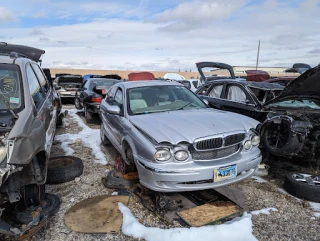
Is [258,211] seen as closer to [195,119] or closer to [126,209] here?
[195,119]

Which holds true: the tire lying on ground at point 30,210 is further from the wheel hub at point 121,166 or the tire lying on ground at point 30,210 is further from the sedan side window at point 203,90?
the sedan side window at point 203,90

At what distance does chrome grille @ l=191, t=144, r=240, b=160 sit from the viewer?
10.8 feet

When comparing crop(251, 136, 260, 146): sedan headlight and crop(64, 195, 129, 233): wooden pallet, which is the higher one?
crop(251, 136, 260, 146): sedan headlight

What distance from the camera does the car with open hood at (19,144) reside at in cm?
238

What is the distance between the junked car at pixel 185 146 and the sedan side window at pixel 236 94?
2.14 meters

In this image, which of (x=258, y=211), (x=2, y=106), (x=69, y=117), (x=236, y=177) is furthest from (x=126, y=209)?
(x=69, y=117)

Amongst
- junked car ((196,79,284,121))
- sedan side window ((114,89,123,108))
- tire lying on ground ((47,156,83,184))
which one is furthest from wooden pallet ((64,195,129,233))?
junked car ((196,79,284,121))

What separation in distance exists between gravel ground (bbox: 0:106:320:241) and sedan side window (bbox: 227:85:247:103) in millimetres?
1778

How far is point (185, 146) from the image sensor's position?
3248mm

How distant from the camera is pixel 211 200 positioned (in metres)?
3.64

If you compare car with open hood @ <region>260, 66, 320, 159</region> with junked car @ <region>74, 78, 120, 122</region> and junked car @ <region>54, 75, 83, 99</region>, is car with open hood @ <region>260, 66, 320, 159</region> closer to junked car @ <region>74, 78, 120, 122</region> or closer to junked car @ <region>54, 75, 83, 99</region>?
junked car @ <region>74, 78, 120, 122</region>

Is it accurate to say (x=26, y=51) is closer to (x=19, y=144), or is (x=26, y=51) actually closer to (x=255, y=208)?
(x=19, y=144)

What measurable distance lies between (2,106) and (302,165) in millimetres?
5020

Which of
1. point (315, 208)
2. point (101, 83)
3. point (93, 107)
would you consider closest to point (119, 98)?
point (315, 208)
